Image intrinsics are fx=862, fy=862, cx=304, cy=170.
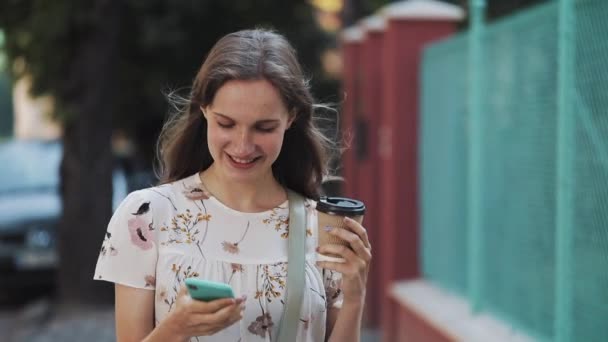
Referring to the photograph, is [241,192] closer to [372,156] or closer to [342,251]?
[342,251]

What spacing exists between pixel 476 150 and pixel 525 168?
743 mm

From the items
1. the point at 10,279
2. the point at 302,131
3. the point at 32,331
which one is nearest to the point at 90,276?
the point at 32,331

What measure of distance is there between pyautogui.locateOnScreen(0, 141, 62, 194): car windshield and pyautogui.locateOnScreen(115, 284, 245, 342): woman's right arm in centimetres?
836

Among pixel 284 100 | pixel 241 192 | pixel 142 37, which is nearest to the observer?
pixel 284 100

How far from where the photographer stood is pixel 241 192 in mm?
2361

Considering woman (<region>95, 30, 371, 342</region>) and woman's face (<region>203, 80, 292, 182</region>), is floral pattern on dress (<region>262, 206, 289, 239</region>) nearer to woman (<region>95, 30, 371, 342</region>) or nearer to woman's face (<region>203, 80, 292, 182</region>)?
woman (<region>95, 30, 371, 342</region>)

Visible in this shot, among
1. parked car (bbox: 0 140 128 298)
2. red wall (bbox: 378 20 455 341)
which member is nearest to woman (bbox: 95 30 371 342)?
red wall (bbox: 378 20 455 341)

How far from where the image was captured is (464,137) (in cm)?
562

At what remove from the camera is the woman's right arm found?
1929mm

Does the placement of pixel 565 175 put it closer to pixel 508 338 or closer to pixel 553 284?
pixel 553 284

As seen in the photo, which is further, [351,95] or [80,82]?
[351,95]

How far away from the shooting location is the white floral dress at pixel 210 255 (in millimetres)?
2164

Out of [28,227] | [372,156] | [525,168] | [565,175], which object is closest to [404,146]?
[372,156]

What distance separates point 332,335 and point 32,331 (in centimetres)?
600
